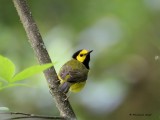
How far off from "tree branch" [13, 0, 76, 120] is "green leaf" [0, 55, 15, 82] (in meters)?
0.57

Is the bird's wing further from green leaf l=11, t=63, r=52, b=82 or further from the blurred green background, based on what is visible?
green leaf l=11, t=63, r=52, b=82

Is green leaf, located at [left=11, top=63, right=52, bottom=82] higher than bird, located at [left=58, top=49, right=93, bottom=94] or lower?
higher

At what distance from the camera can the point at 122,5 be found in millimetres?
4242

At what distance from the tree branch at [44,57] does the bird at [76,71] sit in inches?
37.6

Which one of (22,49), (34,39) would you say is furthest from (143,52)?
(34,39)

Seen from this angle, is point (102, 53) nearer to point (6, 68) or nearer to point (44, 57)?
point (44, 57)

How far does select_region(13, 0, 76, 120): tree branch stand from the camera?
177 cm

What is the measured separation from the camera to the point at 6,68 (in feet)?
3.78

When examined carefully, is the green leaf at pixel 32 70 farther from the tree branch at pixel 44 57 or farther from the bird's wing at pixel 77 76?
the bird's wing at pixel 77 76

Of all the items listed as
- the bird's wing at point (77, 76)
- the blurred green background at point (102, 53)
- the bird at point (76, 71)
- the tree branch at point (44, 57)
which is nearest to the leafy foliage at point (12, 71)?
the tree branch at point (44, 57)

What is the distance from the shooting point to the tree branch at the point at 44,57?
177cm

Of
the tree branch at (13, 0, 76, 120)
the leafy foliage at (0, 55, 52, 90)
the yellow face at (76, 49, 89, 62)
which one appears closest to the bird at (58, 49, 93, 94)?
the yellow face at (76, 49, 89, 62)

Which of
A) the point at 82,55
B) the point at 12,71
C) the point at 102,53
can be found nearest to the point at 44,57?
the point at 12,71

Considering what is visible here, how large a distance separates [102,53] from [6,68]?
2.91m
